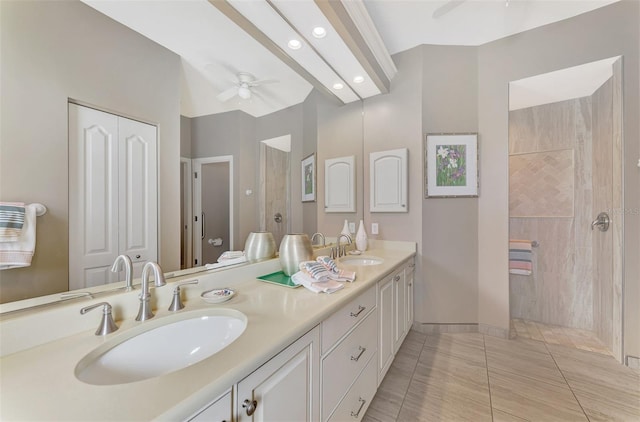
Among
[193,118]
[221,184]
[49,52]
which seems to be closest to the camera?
[49,52]

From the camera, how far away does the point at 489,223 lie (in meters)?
2.30

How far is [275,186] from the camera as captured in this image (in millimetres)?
1483

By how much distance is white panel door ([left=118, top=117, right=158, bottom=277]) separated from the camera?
0.85 meters

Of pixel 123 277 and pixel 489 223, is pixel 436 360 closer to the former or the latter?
pixel 489 223

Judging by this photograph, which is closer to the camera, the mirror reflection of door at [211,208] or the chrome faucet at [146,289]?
the chrome faucet at [146,289]

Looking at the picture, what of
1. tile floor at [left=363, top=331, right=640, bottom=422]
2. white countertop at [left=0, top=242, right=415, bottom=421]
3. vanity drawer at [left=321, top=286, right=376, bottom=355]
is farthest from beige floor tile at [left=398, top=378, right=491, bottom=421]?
white countertop at [left=0, top=242, right=415, bottom=421]

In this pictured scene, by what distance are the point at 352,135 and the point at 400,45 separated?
937 mm

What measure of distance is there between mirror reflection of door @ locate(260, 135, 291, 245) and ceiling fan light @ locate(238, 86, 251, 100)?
24cm

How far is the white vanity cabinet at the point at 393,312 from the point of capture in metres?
1.56

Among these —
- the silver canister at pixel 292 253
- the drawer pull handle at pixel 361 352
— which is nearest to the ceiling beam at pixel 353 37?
the silver canister at pixel 292 253

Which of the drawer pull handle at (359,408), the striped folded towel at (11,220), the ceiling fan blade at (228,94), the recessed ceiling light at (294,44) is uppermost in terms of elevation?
the recessed ceiling light at (294,44)

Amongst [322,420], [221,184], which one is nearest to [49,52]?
[221,184]

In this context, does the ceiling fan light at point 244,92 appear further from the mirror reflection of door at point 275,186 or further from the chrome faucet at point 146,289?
the chrome faucet at point 146,289

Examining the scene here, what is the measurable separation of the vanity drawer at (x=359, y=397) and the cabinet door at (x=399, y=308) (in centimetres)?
40
